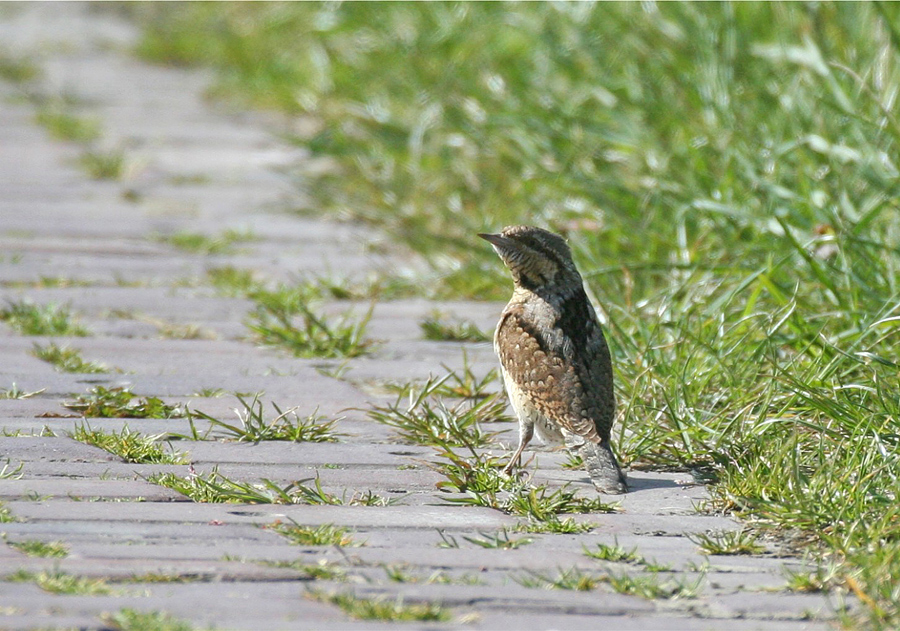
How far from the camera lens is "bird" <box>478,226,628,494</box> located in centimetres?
372

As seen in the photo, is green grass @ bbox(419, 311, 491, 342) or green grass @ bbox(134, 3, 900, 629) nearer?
green grass @ bbox(134, 3, 900, 629)

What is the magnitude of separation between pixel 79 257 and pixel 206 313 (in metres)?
1.04

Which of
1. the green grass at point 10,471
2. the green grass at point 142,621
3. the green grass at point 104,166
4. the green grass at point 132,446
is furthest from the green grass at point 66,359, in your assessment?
the green grass at point 104,166

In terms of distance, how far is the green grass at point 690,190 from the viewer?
3.70 meters

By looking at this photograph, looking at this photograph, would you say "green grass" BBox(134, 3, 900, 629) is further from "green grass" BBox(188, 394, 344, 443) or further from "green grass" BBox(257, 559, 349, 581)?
"green grass" BBox(257, 559, 349, 581)

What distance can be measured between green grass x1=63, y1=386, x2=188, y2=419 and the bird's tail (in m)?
1.24

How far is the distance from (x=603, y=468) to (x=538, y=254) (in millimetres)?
876

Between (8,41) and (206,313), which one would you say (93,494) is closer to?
(206,313)

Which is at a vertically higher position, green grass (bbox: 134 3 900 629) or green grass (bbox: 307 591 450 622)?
green grass (bbox: 134 3 900 629)

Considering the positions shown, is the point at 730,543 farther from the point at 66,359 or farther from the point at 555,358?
the point at 66,359

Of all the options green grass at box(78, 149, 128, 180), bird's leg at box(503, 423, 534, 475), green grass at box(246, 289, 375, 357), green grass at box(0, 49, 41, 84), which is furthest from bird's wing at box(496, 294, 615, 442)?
green grass at box(0, 49, 41, 84)

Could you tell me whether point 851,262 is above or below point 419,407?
above

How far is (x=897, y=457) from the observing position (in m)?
3.46

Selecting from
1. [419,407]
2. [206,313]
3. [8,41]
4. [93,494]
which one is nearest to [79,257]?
[206,313]
